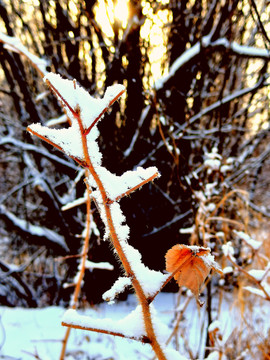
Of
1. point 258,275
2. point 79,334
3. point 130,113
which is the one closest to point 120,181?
point 258,275

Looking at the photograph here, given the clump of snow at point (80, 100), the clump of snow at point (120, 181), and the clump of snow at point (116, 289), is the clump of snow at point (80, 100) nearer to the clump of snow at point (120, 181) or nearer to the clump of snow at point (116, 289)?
the clump of snow at point (120, 181)

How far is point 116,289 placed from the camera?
320mm

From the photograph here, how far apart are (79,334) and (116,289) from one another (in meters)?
2.48

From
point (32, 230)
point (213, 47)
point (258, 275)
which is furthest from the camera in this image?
point (32, 230)

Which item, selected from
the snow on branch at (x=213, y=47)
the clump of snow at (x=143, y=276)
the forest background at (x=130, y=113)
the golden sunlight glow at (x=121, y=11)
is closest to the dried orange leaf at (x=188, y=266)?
the clump of snow at (x=143, y=276)

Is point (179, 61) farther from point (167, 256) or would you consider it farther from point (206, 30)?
point (167, 256)

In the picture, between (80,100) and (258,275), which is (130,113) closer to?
(258,275)

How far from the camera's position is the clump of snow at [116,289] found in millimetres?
307

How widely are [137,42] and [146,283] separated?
244 centimetres

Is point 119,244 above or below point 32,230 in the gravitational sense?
below

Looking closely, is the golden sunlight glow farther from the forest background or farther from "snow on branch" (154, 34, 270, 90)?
"snow on branch" (154, 34, 270, 90)

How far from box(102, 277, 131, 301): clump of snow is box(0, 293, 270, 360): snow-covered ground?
162 cm

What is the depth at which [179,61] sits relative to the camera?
6.44 ft

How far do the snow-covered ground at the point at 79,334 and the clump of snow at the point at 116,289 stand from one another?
1617 millimetres
